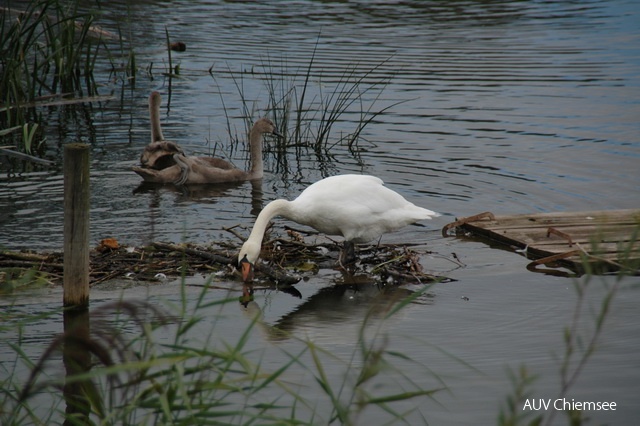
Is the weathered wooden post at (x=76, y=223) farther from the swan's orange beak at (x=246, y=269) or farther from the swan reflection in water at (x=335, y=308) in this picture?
the swan's orange beak at (x=246, y=269)

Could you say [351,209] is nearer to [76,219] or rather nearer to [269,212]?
[269,212]

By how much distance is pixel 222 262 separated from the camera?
733 centimetres

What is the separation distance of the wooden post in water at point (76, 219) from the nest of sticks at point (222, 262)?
761 millimetres

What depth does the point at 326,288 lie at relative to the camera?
7.35m

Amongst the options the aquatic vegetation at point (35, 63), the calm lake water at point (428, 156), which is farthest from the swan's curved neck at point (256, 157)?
the aquatic vegetation at point (35, 63)

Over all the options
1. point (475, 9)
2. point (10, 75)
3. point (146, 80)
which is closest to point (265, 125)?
point (10, 75)

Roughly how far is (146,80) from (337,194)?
10898 mm

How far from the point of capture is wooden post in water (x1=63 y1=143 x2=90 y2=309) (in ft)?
19.1

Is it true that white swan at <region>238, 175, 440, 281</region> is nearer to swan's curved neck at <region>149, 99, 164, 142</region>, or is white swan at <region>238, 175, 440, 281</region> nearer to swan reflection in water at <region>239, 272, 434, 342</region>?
swan reflection in water at <region>239, 272, 434, 342</region>

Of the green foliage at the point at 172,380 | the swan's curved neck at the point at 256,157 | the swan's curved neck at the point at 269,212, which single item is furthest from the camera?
the swan's curved neck at the point at 256,157

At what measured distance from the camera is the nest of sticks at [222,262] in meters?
7.07

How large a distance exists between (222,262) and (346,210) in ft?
3.32

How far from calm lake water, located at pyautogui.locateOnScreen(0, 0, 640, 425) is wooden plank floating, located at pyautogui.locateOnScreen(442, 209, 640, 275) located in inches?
6.9

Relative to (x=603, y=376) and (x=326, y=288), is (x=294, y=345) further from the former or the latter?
(x=603, y=376)
